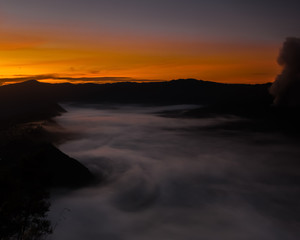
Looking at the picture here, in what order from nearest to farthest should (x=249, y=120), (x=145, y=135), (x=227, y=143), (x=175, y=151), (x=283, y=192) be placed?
(x=283, y=192), (x=175, y=151), (x=227, y=143), (x=145, y=135), (x=249, y=120)

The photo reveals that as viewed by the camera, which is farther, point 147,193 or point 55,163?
point 147,193

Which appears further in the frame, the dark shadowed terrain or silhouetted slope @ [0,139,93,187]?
silhouetted slope @ [0,139,93,187]

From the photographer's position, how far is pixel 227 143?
333 feet

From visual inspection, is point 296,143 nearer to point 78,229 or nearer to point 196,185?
point 196,185

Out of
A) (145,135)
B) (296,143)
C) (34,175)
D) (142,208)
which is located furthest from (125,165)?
(296,143)

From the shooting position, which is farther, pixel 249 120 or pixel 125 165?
pixel 249 120

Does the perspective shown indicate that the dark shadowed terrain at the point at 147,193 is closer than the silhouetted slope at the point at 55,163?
Yes

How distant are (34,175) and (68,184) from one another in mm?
19949

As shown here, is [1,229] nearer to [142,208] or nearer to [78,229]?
[78,229]

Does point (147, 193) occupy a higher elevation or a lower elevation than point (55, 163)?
Answer: lower

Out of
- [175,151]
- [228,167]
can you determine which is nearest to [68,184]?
[228,167]

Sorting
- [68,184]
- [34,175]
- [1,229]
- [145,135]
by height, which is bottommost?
[145,135]


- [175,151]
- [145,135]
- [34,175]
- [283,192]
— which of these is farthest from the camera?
[145,135]

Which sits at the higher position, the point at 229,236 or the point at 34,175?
the point at 34,175
